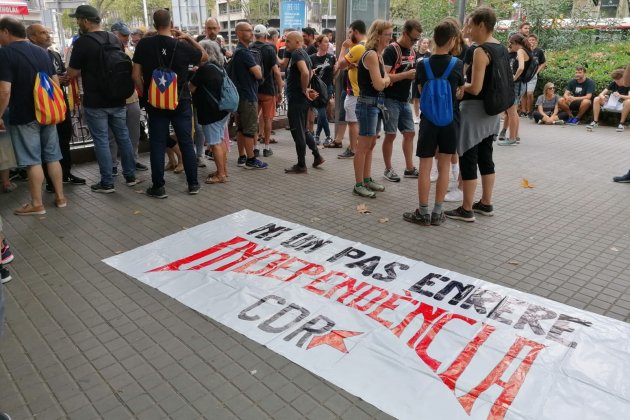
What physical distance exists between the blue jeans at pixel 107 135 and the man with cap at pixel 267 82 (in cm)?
210

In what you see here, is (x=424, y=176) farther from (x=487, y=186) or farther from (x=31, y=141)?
(x=31, y=141)

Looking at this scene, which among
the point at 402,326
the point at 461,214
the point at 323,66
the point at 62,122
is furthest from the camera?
the point at 323,66

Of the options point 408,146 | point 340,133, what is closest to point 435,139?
point 408,146

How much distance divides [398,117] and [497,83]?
1.42 metres

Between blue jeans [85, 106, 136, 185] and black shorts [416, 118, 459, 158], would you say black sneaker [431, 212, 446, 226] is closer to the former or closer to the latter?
black shorts [416, 118, 459, 158]

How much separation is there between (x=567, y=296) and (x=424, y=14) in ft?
71.2

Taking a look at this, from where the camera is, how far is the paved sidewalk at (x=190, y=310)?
2611mm

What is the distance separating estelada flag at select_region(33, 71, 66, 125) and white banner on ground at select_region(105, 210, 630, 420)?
1803 mm

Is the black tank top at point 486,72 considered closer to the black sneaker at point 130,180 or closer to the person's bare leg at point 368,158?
the person's bare leg at point 368,158

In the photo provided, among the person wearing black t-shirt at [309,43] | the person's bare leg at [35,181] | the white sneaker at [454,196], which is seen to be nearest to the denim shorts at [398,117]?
the white sneaker at [454,196]

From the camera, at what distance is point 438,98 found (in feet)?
15.1

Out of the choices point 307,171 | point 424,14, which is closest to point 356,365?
point 307,171

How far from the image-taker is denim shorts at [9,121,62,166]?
16.3 feet

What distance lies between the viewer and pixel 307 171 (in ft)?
23.3
